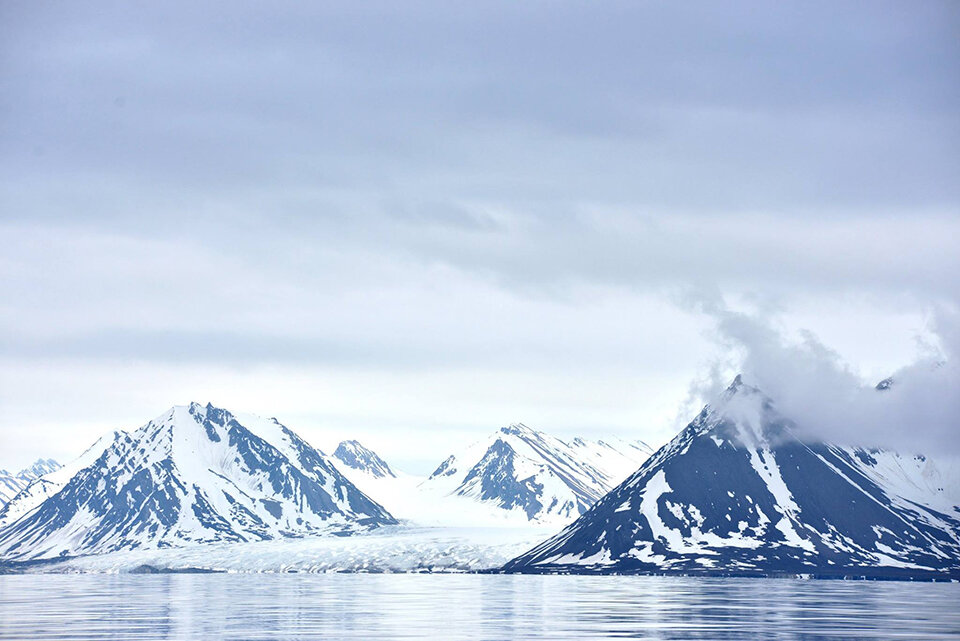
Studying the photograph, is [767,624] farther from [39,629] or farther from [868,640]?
[39,629]

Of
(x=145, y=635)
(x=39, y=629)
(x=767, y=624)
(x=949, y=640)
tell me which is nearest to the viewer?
(x=949, y=640)

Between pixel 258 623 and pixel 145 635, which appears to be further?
pixel 258 623

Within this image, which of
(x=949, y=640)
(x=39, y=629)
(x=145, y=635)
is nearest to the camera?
(x=949, y=640)

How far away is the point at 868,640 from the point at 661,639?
2372 cm

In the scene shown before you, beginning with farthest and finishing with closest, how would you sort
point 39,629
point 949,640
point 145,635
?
point 39,629, point 145,635, point 949,640

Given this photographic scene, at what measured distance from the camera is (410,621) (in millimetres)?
198750

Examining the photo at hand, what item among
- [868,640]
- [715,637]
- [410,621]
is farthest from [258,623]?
[868,640]

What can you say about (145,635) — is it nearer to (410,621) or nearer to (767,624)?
(410,621)

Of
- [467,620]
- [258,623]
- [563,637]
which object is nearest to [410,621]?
[467,620]

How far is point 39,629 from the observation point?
570 feet

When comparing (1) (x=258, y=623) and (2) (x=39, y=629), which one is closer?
(2) (x=39, y=629)

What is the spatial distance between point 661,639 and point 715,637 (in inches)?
308

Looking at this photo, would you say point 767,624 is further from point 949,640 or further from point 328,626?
point 328,626

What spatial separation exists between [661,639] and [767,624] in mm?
37167
